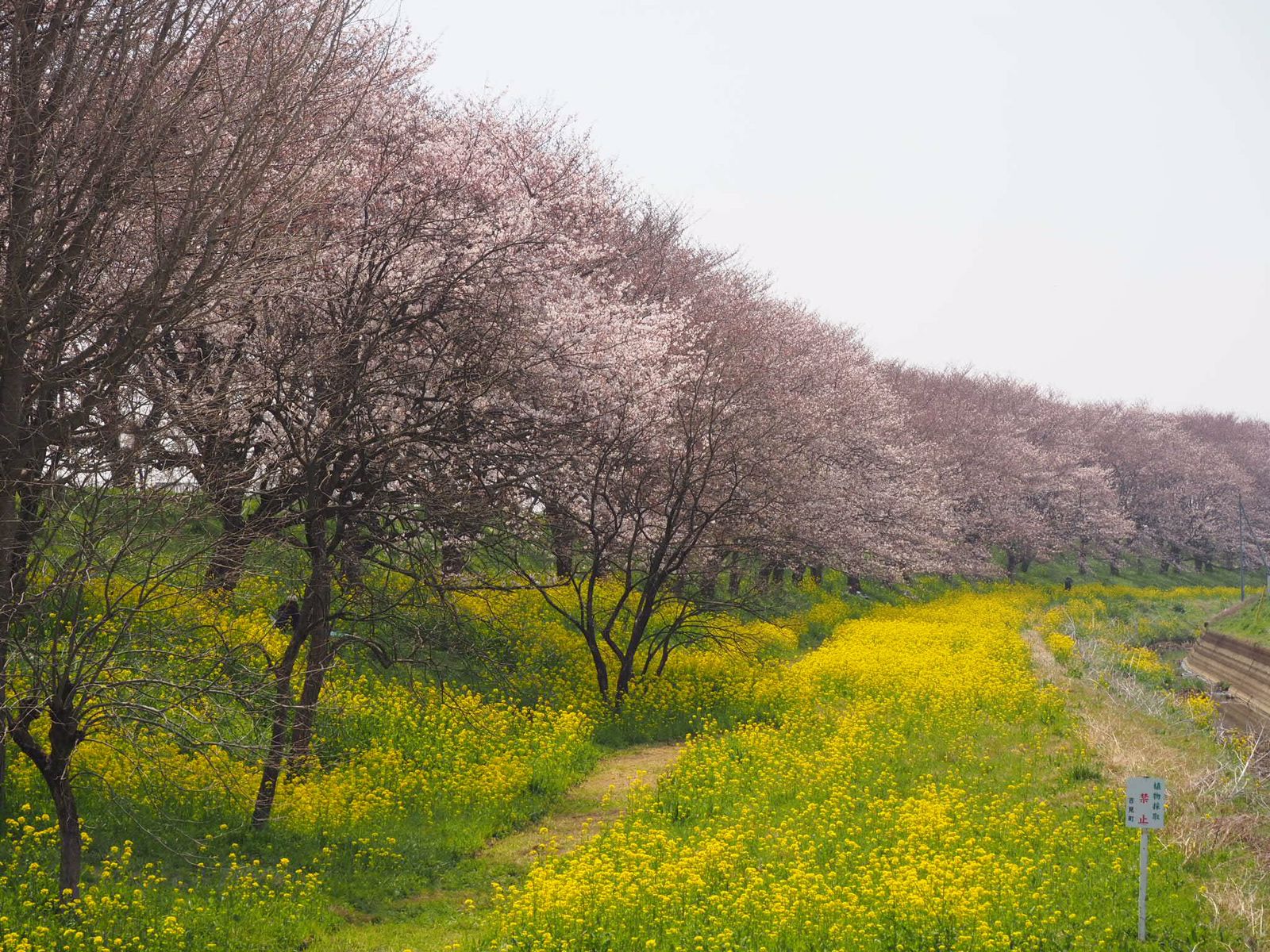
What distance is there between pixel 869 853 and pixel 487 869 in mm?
4692

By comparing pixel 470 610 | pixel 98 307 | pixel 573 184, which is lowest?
pixel 470 610

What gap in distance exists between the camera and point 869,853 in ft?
40.9

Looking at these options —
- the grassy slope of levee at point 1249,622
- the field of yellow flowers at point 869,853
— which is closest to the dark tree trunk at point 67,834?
the field of yellow flowers at point 869,853

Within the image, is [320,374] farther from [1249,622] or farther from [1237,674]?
[1249,622]

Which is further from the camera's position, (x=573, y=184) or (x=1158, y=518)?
(x=1158, y=518)

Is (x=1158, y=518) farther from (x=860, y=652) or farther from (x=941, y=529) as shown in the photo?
(x=860, y=652)

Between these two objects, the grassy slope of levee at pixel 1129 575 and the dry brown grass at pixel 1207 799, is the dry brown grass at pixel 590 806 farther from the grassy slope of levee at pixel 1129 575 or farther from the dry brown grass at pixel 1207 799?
the grassy slope of levee at pixel 1129 575

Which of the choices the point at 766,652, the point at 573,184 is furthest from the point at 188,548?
the point at 766,652

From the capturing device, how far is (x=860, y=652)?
→ 89.9 feet

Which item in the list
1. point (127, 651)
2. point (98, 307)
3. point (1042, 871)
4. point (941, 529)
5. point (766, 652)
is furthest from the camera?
point (941, 529)

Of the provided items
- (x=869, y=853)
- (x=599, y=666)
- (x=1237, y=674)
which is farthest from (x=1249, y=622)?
(x=869, y=853)

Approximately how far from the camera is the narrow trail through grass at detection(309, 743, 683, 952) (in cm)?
1071

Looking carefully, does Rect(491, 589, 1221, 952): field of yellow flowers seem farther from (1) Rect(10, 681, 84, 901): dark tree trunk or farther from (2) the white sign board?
(1) Rect(10, 681, 84, 901): dark tree trunk

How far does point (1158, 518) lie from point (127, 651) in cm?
8136
